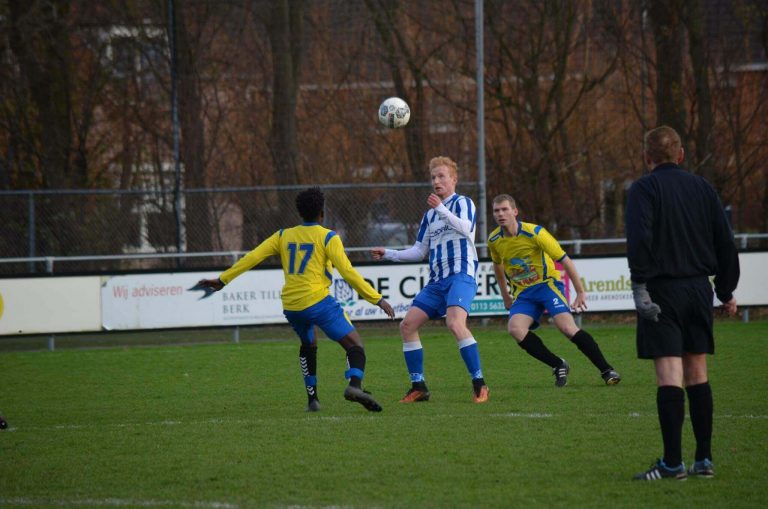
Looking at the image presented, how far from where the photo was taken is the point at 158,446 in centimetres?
763

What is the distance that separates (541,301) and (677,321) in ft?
15.2

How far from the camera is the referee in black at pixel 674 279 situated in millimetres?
6000

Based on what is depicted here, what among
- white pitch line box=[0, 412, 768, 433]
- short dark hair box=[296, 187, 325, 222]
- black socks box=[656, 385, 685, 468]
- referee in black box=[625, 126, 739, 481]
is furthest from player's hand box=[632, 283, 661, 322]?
short dark hair box=[296, 187, 325, 222]

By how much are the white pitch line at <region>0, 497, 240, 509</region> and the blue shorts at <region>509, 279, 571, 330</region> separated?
552 centimetres

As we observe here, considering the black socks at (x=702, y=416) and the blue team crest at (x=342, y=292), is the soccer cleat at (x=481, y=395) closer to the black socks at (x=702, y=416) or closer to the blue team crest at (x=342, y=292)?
the black socks at (x=702, y=416)

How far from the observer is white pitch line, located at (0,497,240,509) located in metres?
5.69

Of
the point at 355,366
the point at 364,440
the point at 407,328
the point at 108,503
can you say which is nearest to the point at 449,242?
the point at 407,328

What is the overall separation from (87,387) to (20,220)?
7756 millimetres

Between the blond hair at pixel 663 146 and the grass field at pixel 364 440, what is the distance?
71.2 inches

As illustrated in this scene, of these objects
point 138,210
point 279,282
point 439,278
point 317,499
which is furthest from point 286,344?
point 317,499

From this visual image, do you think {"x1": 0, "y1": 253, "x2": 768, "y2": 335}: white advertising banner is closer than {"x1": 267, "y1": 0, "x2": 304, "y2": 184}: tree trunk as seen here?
Yes

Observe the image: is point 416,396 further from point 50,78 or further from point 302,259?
point 50,78

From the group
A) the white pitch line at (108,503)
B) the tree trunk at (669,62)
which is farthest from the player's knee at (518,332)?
the tree trunk at (669,62)

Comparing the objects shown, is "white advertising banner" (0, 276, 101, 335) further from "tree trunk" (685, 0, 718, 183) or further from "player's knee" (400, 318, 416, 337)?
"tree trunk" (685, 0, 718, 183)
